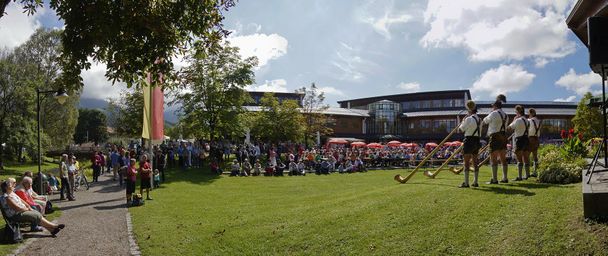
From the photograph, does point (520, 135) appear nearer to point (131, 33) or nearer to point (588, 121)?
point (131, 33)

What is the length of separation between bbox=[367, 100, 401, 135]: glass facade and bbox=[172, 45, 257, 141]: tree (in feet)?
145

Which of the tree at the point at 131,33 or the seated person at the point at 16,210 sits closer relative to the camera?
the tree at the point at 131,33

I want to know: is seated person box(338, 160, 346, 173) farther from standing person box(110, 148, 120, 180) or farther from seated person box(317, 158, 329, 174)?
standing person box(110, 148, 120, 180)

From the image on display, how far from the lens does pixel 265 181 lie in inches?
945

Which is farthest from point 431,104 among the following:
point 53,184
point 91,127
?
point 91,127

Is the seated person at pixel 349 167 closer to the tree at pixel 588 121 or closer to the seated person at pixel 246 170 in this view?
the seated person at pixel 246 170

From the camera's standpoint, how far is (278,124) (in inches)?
1655

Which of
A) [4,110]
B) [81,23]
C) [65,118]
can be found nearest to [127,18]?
[81,23]

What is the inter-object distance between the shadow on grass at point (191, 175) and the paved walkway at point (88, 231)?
477cm

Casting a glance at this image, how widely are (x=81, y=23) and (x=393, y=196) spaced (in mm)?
7489

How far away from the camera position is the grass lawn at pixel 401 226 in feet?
20.8

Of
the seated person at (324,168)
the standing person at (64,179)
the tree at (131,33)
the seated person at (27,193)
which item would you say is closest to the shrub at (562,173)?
the tree at (131,33)

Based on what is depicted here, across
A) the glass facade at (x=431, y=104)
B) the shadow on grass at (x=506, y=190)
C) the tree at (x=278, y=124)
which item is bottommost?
the shadow on grass at (x=506, y=190)

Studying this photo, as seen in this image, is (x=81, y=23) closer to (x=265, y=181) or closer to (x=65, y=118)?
(x=265, y=181)
